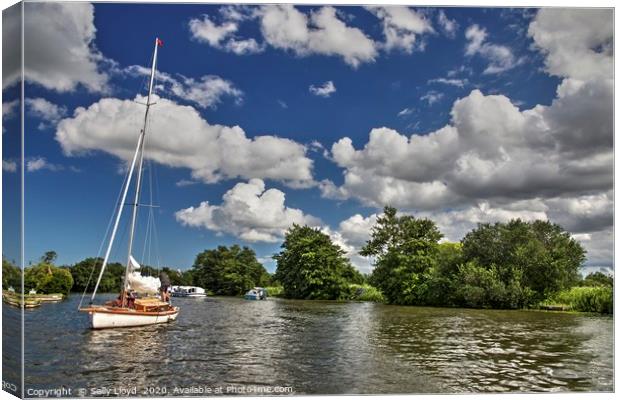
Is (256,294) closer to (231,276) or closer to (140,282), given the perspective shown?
(231,276)

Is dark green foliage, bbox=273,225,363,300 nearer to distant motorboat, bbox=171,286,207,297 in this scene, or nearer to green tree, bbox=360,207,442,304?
green tree, bbox=360,207,442,304

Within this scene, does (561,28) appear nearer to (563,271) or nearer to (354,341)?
(354,341)

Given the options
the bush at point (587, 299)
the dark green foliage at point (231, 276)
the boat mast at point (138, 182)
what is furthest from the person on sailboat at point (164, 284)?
the bush at point (587, 299)

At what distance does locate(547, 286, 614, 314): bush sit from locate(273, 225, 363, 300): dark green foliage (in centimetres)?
1277

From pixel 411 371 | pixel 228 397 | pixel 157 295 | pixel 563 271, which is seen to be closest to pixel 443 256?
pixel 563 271

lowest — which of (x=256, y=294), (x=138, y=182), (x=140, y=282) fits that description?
(x=256, y=294)

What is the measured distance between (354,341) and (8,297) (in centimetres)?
795

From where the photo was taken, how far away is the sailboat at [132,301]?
553 inches

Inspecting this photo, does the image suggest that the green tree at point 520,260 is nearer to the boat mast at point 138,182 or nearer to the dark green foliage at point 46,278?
the boat mast at point 138,182

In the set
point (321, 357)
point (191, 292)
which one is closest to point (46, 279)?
point (321, 357)

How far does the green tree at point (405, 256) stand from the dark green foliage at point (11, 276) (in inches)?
852

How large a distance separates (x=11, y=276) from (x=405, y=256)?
23.9m

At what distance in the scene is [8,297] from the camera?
9.11 meters

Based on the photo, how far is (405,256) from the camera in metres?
30.6
